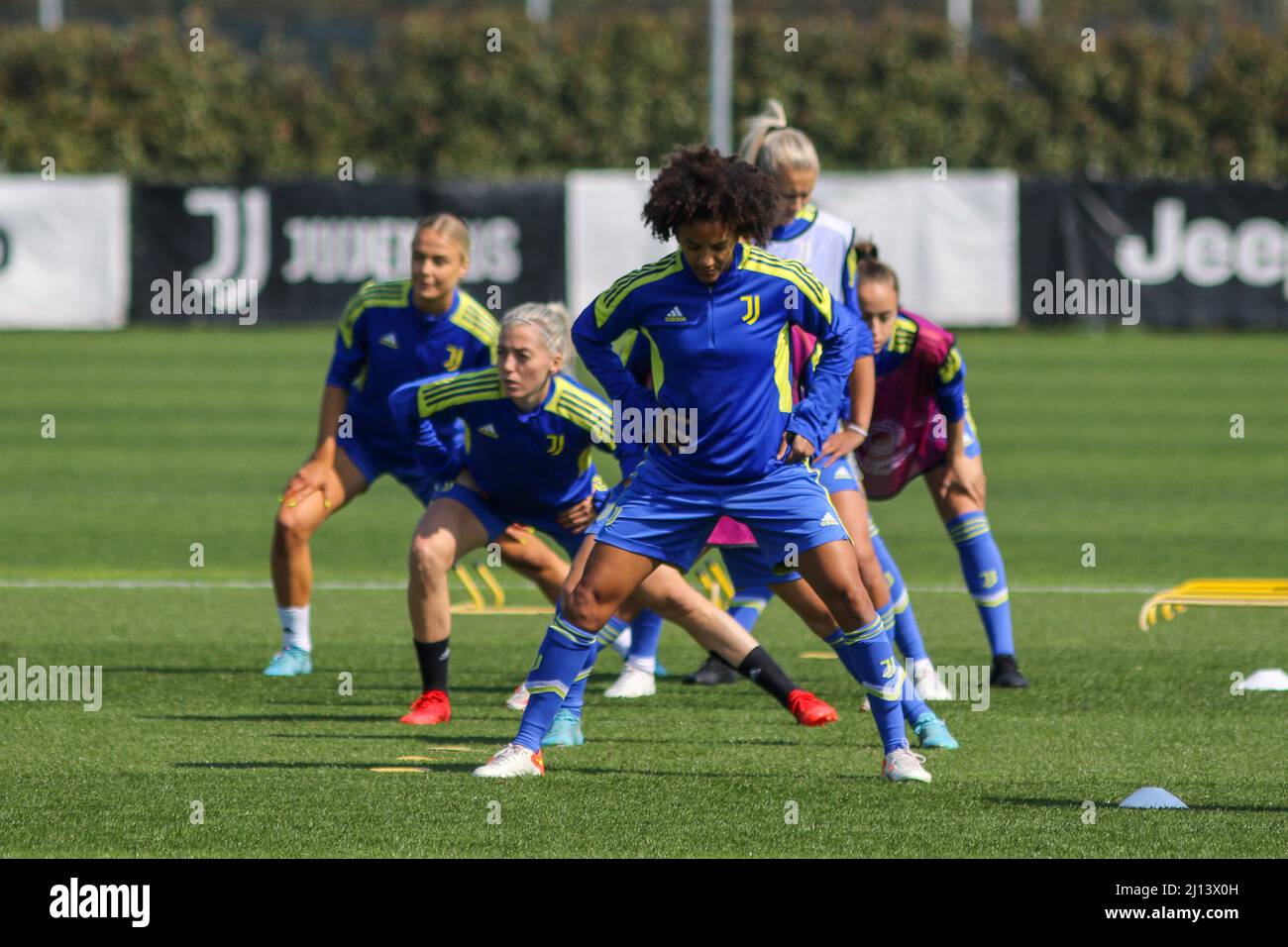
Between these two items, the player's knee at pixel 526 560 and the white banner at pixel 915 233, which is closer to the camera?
the player's knee at pixel 526 560

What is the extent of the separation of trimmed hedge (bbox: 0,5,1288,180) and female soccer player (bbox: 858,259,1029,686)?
2842cm

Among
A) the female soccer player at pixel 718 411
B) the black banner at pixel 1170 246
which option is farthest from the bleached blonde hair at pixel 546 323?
the black banner at pixel 1170 246

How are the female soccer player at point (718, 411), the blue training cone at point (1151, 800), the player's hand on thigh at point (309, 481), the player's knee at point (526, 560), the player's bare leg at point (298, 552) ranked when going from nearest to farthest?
the blue training cone at point (1151, 800) → the female soccer player at point (718, 411) → the player's knee at point (526, 560) → the player's hand on thigh at point (309, 481) → the player's bare leg at point (298, 552)

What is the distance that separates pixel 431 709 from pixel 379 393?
1698 millimetres

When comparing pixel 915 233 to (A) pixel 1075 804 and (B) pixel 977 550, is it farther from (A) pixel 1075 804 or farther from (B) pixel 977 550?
(A) pixel 1075 804

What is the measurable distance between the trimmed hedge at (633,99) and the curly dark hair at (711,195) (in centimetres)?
3054

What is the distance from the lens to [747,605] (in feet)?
30.0

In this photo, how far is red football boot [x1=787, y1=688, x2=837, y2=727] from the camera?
803cm

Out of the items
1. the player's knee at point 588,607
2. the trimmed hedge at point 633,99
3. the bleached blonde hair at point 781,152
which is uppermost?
the trimmed hedge at point 633,99

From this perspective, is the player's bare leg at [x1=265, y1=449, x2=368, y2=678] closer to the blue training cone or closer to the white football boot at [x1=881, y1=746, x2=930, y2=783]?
the white football boot at [x1=881, y1=746, x2=930, y2=783]

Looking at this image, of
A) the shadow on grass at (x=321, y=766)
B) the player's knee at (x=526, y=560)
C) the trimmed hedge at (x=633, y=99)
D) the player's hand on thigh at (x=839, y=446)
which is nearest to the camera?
the shadow on grass at (x=321, y=766)

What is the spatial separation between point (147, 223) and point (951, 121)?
15.0m

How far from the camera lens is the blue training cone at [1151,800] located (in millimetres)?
6621

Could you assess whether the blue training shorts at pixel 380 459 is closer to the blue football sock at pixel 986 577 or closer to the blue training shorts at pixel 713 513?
the blue football sock at pixel 986 577
